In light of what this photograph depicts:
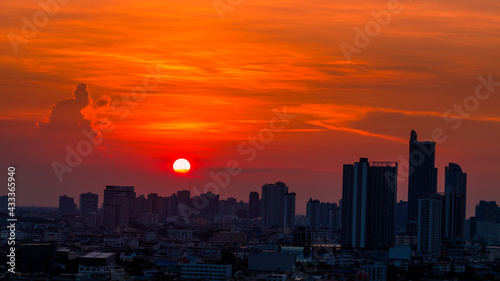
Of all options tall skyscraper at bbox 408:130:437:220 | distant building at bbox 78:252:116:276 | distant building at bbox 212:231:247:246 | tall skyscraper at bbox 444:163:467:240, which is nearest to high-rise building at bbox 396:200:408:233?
tall skyscraper at bbox 408:130:437:220

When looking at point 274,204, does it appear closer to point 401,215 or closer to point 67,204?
A: point 401,215

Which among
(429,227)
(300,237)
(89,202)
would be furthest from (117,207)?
(429,227)

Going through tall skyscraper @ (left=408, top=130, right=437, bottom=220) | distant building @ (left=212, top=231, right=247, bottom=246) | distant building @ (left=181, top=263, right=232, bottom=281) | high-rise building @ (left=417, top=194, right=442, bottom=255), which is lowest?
distant building @ (left=181, top=263, right=232, bottom=281)

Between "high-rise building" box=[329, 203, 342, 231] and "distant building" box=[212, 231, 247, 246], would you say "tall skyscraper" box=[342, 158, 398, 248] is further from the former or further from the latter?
"high-rise building" box=[329, 203, 342, 231]

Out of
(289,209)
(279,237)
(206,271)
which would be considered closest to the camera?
→ (206,271)

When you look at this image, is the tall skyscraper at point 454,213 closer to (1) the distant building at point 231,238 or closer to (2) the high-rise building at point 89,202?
(1) the distant building at point 231,238

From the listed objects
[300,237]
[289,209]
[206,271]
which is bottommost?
[206,271]
